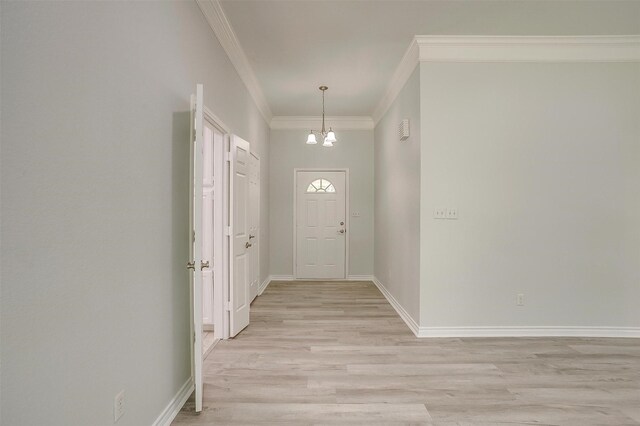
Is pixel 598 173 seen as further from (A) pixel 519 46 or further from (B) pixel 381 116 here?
(B) pixel 381 116

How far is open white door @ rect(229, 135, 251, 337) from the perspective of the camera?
3264 mm

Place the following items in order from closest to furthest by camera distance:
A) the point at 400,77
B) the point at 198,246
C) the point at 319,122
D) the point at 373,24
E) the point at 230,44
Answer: the point at 198,246, the point at 373,24, the point at 230,44, the point at 400,77, the point at 319,122

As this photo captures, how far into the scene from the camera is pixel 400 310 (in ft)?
13.4

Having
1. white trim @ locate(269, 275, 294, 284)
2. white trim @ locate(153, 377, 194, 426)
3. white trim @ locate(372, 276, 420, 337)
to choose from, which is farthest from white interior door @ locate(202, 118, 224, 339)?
white trim @ locate(269, 275, 294, 284)

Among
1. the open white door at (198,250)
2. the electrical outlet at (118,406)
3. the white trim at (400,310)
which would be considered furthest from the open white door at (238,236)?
the white trim at (400,310)

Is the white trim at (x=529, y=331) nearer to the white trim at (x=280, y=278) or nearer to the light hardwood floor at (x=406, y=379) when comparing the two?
the light hardwood floor at (x=406, y=379)

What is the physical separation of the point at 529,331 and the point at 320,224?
3729 mm

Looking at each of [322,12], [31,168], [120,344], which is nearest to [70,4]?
[31,168]

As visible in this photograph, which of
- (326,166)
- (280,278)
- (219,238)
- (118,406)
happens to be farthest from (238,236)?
(326,166)

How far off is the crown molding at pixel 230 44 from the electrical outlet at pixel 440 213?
267 centimetres

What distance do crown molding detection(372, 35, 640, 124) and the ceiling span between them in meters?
0.09

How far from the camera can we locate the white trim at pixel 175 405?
1894mm

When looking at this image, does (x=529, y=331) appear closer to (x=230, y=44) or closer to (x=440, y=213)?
(x=440, y=213)

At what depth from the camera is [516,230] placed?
3.33 meters
